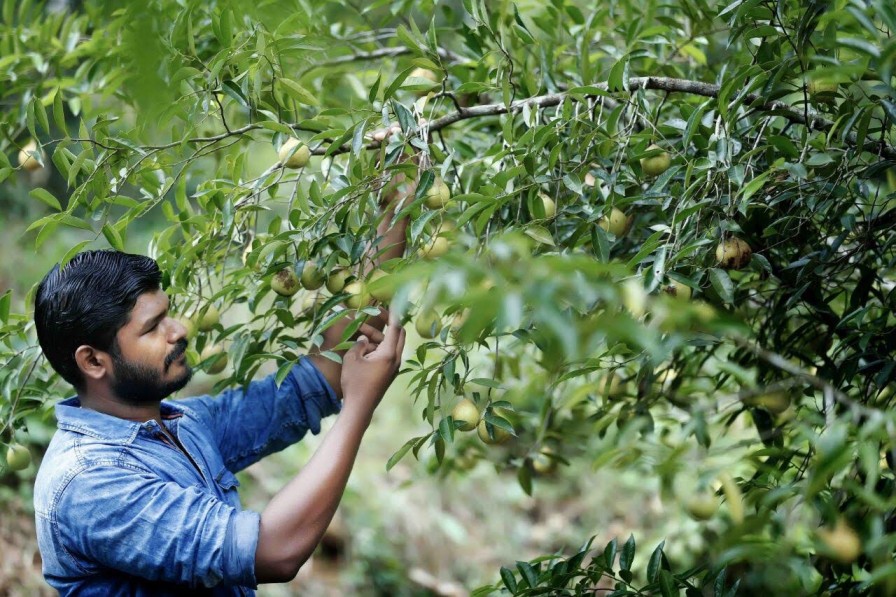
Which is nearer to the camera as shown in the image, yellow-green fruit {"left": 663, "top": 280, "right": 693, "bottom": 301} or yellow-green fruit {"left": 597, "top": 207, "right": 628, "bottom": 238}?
yellow-green fruit {"left": 663, "top": 280, "right": 693, "bottom": 301}

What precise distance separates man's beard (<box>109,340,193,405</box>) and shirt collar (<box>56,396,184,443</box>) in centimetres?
4

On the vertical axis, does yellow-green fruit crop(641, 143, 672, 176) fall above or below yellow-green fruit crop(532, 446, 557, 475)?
above

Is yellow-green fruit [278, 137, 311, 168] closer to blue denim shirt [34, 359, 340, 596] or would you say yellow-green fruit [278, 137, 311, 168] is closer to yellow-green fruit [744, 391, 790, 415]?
blue denim shirt [34, 359, 340, 596]

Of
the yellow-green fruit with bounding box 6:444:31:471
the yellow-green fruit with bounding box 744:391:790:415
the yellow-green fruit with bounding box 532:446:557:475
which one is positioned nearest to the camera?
the yellow-green fruit with bounding box 744:391:790:415

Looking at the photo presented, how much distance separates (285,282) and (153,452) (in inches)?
13.5

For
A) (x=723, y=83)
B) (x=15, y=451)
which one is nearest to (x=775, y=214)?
(x=723, y=83)

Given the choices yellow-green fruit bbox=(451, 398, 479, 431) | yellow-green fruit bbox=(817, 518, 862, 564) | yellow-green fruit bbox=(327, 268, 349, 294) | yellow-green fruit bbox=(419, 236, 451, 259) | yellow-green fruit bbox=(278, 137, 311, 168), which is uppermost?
yellow-green fruit bbox=(278, 137, 311, 168)

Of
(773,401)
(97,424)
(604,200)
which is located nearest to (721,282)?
(604,200)

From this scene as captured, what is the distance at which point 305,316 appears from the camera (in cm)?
159

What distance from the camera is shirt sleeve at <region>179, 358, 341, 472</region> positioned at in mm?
1664

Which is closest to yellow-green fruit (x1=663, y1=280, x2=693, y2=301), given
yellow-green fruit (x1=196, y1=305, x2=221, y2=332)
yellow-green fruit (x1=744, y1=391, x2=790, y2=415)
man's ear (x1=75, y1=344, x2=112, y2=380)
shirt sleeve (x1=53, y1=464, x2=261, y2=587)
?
yellow-green fruit (x1=744, y1=391, x2=790, y2=415)

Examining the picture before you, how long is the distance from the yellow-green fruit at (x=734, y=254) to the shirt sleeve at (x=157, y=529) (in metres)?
0.77

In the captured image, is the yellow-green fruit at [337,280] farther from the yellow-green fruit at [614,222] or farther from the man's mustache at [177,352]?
the yellow-green fruit at [614,222]

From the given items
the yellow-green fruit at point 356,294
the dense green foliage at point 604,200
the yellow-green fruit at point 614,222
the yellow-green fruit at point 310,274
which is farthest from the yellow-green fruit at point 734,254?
the yellow-green fruit at point 310,274
